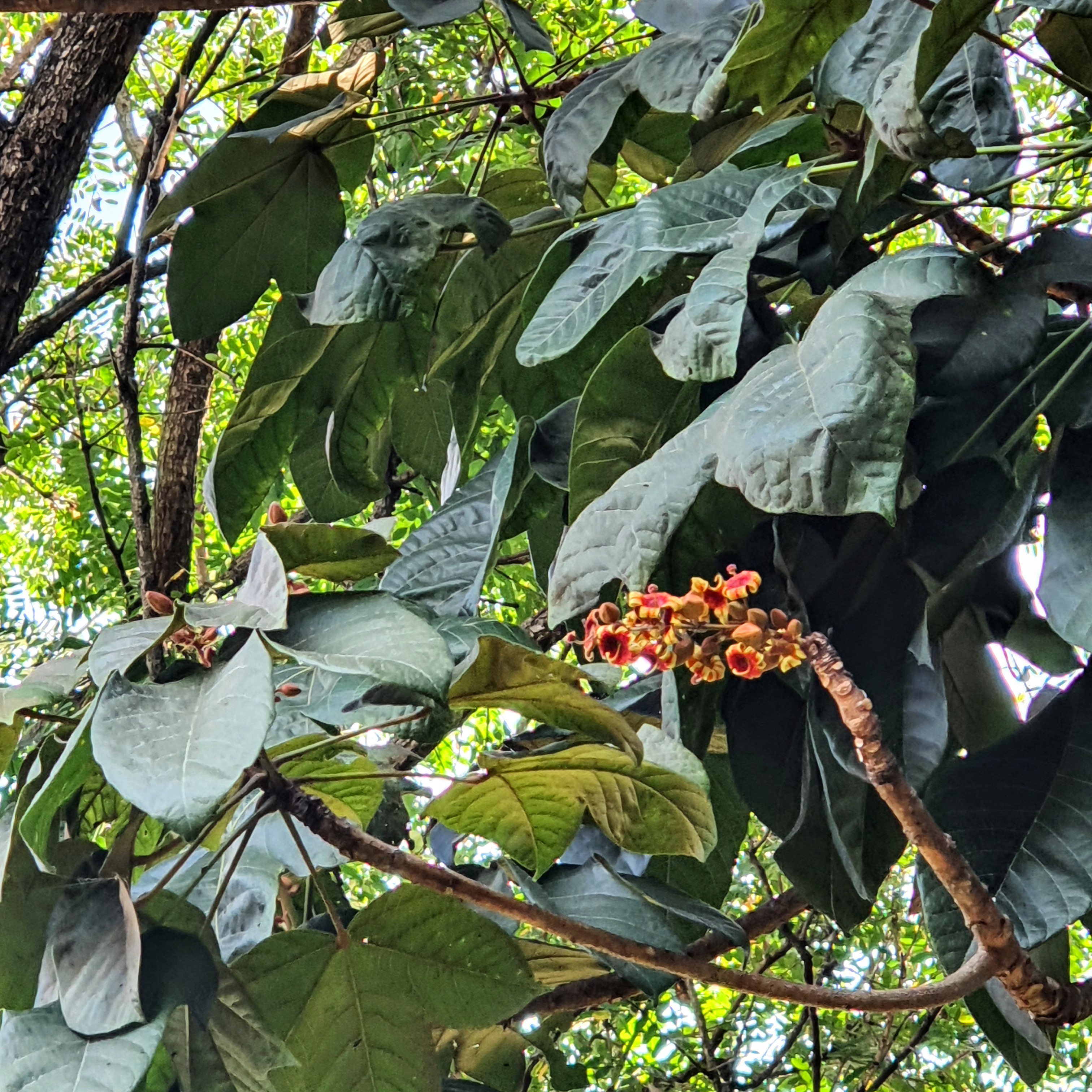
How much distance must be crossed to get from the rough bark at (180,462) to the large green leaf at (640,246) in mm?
673

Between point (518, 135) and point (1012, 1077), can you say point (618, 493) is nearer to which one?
point (1012, 1077)

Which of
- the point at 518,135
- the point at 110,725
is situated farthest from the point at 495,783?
the point at 518,135

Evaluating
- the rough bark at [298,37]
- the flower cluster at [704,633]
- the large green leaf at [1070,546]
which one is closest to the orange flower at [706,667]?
the flower cluster at [704,633]

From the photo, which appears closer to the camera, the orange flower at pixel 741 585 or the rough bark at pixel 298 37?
the orange flower at pixel 741 585

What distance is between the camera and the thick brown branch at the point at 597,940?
42 cm

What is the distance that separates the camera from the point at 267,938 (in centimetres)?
54

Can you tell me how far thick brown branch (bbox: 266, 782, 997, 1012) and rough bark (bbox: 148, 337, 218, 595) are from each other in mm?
677

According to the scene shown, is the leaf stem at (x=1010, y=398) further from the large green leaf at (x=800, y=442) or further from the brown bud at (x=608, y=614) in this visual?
the brown bud at (x=608, y=614)

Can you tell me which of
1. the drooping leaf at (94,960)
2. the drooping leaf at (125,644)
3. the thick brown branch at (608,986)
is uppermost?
the drooping leaf at (125,644)

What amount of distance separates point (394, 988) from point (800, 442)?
0.33 meters

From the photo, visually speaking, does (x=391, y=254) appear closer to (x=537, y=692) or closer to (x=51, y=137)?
(x=537, y=692)

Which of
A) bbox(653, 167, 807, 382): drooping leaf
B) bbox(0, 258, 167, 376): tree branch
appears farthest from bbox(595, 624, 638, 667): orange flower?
bbox(0, 258, 167, 376): tree branch

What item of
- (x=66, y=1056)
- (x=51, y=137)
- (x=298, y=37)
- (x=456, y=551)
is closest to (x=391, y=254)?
(x=456, y=551)

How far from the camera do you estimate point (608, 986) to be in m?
0.63
